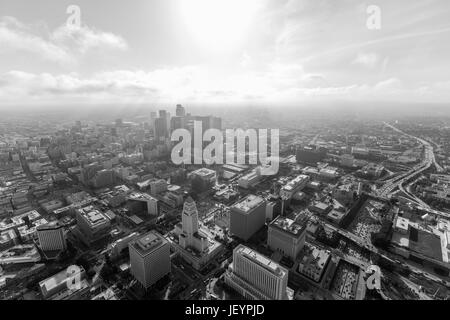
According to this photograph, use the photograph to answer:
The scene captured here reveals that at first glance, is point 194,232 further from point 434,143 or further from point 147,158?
point 434,143

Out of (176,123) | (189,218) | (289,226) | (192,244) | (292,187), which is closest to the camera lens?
(189,218)

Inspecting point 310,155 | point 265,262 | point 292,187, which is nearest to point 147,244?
point 265,262

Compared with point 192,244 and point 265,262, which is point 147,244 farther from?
point 265,262

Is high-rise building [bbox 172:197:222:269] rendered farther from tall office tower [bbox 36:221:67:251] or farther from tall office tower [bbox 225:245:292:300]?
tall office tower [bbox 36:221:67:251]

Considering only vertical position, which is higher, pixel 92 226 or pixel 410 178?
pixel 410 178
